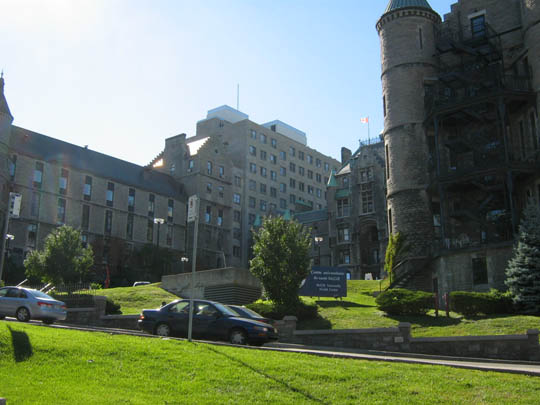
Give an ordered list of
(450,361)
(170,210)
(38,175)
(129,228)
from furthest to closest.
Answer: (170,210)
(129,228)
(38,175)
(450,361)

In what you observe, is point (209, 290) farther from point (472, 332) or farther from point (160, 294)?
point (472, 332)

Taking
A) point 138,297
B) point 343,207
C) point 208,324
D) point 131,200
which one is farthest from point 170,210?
point 208,324

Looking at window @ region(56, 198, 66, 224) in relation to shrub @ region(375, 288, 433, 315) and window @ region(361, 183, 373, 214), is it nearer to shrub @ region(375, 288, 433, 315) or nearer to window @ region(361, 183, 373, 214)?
window @ region(361, 183, 373, 214)

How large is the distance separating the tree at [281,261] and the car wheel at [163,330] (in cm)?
937

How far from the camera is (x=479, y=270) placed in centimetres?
3309

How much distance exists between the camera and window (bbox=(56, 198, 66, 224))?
2628 inches

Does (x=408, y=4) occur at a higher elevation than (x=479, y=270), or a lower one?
higher

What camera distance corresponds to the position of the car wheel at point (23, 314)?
22.3 meters

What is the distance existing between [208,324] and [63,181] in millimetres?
53137

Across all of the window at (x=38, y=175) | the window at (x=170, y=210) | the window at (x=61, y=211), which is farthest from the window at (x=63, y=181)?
the window at (x=170, y=210)

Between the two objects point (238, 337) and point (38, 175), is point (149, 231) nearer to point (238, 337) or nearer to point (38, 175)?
point (38, 175)

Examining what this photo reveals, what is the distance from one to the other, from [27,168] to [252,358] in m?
57.5

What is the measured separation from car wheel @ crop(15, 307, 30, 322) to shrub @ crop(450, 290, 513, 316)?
18.4 m

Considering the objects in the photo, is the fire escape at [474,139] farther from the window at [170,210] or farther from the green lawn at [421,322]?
the window at [170,210]
